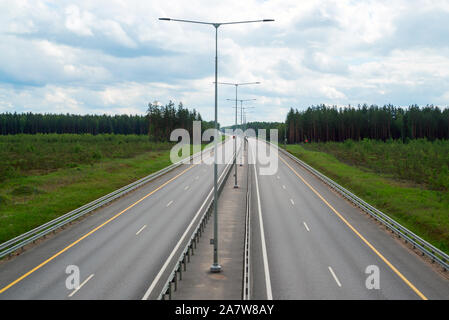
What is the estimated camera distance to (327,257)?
69.2 ft

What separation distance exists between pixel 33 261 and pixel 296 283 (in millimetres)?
13193

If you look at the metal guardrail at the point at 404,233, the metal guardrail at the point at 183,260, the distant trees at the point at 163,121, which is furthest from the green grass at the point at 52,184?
the distant trees at the point at 163,121

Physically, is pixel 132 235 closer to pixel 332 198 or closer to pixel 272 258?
pixel 272 258

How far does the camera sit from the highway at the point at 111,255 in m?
16.7

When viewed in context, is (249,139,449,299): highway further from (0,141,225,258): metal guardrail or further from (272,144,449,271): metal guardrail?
(0,141,225,258): metal guardrail

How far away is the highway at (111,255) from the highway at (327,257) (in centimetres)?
480

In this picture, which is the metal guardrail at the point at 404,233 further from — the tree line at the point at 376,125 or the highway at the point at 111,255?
the tree line at the point at 376,125

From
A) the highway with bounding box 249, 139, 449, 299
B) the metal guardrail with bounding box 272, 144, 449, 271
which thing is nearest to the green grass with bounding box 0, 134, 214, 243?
the highway with bounding box 249, 139, 449, 299

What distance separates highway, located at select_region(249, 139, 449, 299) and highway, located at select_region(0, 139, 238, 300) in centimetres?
480

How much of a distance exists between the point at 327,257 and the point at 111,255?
11374mm

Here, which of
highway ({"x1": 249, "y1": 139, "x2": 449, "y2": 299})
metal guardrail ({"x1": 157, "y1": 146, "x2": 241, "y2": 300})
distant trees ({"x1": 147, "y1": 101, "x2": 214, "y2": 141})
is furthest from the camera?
distant trees ({"x1": 147, "y1": 101, "x2": 214, "y2": 141})

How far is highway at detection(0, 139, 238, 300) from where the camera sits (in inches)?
657

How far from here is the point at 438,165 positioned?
60.5 meters
